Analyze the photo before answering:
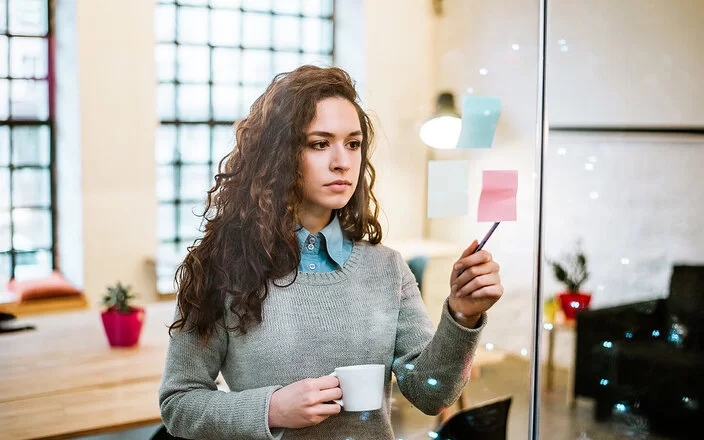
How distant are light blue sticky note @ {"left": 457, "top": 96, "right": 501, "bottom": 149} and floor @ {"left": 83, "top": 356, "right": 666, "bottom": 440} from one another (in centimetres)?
49

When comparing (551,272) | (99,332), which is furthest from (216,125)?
(551,272)

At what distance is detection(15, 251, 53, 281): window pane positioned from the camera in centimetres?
164

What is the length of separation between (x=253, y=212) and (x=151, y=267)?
61 centimetres

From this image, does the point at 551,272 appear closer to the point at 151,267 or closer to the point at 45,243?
the point at 151,267

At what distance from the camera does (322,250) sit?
1.23m

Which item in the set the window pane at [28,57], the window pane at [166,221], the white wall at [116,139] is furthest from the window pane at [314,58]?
the window pane at [28,57]

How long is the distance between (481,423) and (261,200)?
2.73ft

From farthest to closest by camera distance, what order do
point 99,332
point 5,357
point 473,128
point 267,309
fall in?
1. point 99,332
2. point 5,357
3. point 473,128
4. point 267,309

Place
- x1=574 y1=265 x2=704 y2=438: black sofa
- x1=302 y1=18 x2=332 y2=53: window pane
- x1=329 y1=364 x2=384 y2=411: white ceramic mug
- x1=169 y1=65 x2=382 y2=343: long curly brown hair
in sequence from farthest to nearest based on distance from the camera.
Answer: x1=574 y1=265 x2=704 y2=438: black sofa → x1=302 y1=18 x2=332 y2=53: window pane → x1=169 y1=65 x2=382 y2=343: long curly brown hair → x1=329 y1=364 x2=384 y2=411: white ceramic mug

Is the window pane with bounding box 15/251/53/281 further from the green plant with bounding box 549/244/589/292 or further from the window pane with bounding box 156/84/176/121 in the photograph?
the green plant with bounding box 549/244/589/292

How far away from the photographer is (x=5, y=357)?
1684mm

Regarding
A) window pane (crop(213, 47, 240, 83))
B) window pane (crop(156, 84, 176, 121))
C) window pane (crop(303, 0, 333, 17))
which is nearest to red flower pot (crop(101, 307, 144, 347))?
window pane (crop(156, 84, 176, 121))

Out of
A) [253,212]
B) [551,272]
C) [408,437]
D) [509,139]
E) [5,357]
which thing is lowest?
[408,437]

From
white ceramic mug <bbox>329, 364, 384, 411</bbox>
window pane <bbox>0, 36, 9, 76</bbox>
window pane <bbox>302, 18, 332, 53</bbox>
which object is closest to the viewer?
white ceramic mug <bbox>329, 364, 384, 411</bbox>
